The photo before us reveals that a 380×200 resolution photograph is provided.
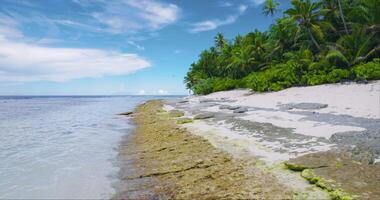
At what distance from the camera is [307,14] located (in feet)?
87.9

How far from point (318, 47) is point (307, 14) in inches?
122

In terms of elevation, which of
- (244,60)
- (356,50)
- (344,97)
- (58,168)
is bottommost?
(58,168)

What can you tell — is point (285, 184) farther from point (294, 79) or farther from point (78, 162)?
point (294, 79)

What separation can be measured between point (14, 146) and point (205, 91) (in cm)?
3634

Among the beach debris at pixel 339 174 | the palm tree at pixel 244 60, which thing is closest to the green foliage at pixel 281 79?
the palm tree at pixel 244 60

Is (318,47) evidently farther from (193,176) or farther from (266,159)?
(193,176)

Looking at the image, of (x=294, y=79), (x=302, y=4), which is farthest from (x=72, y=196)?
(x=302, y=4)

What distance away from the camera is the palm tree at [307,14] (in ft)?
87.5

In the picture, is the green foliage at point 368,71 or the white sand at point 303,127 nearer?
the white sand at point 303,127

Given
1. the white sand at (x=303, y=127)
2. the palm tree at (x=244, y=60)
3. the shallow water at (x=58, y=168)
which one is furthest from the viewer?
the palm tree at (x=244, y=60)

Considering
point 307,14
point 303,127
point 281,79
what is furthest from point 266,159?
point 307,14

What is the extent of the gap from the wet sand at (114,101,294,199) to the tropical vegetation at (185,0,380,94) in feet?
54.2

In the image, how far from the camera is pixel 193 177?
611 centimetres

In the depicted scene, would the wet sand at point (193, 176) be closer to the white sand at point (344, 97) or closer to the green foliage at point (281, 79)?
the white sand at point (344, 97)
